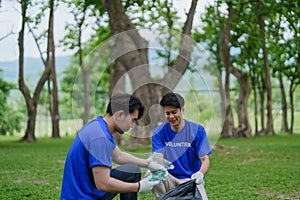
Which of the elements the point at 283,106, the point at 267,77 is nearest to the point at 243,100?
the point at 267,77

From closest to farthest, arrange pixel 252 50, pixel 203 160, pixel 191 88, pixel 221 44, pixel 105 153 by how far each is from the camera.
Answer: pixel 105 153, pixel 203 160, pixel 191 88, pixel 221 44, pixel 252 50

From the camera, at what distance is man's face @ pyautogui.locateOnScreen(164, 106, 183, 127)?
482cm

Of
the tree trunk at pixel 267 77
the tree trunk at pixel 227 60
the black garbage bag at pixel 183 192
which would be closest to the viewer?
the black garbage bag at pixel 183 192

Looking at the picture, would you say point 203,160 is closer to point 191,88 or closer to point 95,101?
point 191,88

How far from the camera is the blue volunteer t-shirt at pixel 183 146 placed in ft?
16.3

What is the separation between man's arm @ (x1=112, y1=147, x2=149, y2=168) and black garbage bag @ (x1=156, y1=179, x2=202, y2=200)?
40 centimetres

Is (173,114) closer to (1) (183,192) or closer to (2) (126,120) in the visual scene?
(1) (183,192)

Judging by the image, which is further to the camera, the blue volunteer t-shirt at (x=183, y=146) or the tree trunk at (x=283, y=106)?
the tree trunk at (x=283, y=106)

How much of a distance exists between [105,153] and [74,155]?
0.96ft

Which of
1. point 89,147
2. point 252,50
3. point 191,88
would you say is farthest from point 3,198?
point 252,50

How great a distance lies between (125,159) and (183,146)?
64 centimetres

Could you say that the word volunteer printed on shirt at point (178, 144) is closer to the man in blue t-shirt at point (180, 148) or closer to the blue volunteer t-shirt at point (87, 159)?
the man in blue t-shirt at point (180, 148)

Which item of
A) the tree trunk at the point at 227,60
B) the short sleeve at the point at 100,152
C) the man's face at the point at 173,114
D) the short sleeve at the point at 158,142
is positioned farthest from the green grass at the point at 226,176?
the tree trunk at the point at 227,60

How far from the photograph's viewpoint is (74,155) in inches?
155
